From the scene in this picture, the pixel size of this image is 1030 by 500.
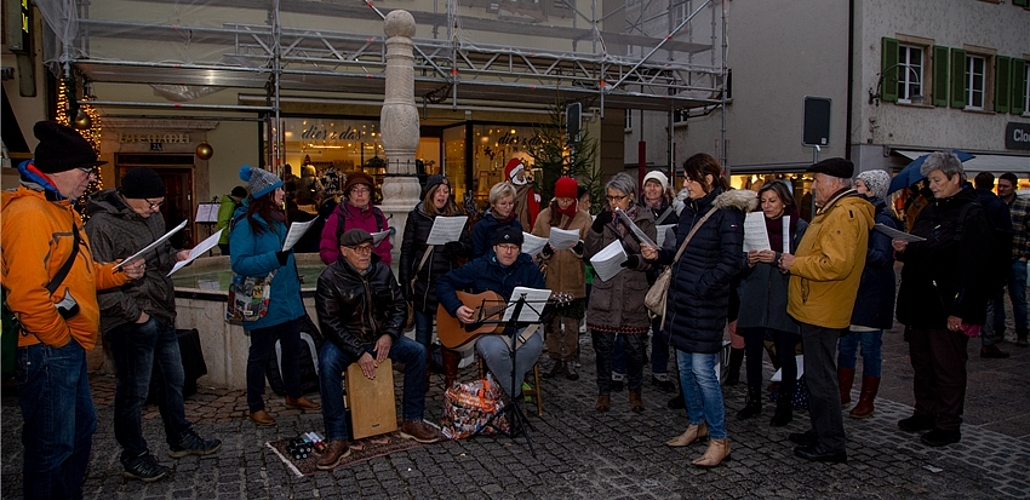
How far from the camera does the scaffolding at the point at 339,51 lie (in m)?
11.5

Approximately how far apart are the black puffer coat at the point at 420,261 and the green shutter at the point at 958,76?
19.3 m

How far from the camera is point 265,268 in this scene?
17.2ft

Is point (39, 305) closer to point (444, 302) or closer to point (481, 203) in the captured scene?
point (444, 302)

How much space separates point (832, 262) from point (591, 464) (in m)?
2.02

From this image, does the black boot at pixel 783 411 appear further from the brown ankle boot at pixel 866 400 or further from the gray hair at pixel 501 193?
the gray hair at pixel 501 193

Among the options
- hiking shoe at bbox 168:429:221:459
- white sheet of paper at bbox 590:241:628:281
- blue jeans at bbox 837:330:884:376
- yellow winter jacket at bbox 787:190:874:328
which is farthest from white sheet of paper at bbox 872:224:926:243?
hiking shoe at bbox 168:429:221:459

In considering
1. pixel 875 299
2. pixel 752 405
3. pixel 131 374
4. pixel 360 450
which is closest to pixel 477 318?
pixel 360 450

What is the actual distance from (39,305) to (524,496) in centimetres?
273

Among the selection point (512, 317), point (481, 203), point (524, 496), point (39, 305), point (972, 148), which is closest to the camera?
point (39, 305)

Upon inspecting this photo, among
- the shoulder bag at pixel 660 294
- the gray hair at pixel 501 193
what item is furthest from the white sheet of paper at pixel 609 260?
the gray hair at pixel 501 193

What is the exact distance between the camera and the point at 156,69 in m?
11.9

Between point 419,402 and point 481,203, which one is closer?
point 419,402

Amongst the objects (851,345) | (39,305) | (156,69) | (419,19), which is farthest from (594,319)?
(419,19)

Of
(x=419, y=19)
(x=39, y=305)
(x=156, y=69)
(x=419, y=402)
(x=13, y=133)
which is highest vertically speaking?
(x=419, y=19)
